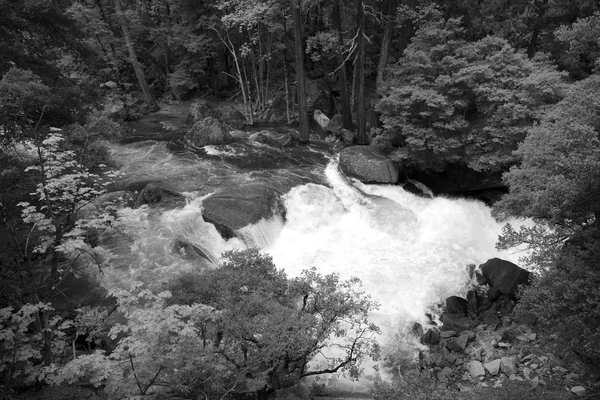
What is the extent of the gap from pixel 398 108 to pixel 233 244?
8586 mm

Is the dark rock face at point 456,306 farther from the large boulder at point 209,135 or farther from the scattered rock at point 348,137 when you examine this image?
the large boulder at point 209,135

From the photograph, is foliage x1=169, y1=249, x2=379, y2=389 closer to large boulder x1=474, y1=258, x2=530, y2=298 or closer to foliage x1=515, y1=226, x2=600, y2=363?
foliage x1=515, y1=226, x2=600, y2=363

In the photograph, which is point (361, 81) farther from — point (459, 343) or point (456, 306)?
point (459, 343)

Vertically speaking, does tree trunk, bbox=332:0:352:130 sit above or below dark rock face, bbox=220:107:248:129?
above

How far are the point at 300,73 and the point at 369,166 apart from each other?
6.54 m

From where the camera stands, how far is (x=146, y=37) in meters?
30.0

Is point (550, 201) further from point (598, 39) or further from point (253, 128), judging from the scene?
point (253, 128)

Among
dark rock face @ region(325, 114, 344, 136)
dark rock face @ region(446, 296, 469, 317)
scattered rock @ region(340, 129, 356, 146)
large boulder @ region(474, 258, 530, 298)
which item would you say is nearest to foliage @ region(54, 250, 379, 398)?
dark rock face @ region(446, 296, 469, 317)

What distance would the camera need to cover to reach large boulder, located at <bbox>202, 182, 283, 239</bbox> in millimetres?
12727

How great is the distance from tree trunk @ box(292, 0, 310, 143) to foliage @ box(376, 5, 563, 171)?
509 centimetres

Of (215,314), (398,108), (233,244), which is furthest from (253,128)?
(215,314)

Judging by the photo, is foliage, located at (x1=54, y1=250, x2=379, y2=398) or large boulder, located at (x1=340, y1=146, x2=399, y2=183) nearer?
foliage, located at (x1=54, y1=250, x2=379, y2=398)


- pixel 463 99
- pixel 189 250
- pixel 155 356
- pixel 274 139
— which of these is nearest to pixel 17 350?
pixel 155 356

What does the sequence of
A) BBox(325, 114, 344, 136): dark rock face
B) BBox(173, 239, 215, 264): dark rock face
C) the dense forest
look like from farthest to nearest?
BBox(325, 114, 344, 136): dark rock face < BBox(173, 239, 215, 264): dark rock face < the dense forest
